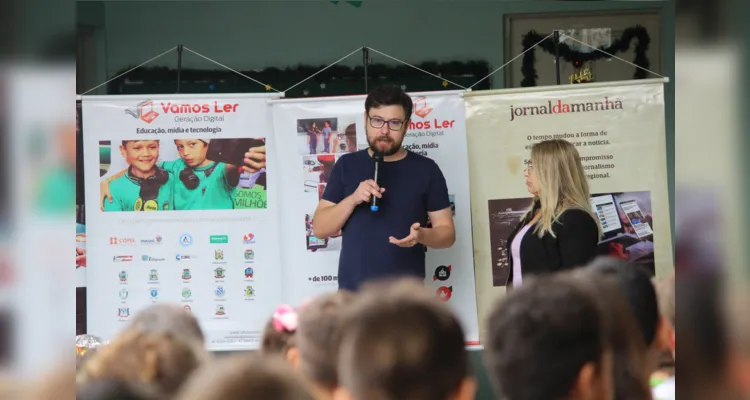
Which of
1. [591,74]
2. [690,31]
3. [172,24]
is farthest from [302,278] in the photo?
[690,31]

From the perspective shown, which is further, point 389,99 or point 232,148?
point 232,148

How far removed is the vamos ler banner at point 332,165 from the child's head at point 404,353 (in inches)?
110

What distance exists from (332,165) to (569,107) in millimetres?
1338

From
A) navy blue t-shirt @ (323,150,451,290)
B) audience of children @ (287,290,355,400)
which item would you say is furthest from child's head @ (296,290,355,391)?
navy blue t-shirt @ (323,150,451,290)

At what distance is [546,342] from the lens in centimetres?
150

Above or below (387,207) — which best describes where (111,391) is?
below

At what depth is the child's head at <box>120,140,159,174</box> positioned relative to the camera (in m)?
4.37

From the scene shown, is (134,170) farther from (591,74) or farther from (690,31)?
(690,31)

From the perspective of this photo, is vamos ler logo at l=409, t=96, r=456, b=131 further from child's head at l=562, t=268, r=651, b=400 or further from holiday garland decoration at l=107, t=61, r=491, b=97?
child's head at l=562, t=268, r=651, b=400

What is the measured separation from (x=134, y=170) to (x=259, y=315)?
107 centimetres

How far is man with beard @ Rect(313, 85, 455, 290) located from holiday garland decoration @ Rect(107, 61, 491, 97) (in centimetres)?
49

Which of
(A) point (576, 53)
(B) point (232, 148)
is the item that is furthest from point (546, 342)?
(A) point (576, 53)

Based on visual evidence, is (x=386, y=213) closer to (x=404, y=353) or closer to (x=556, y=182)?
(x=556, y=182)

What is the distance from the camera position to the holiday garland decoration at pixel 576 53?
14.5 feet
